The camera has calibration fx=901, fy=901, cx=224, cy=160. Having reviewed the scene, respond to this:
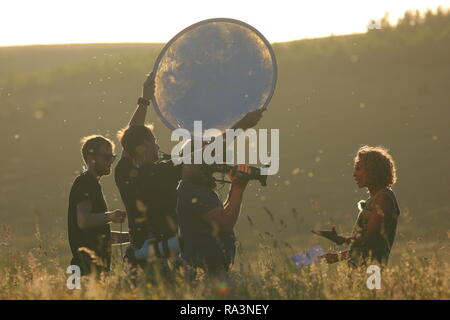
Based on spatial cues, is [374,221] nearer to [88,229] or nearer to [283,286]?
[283,286]

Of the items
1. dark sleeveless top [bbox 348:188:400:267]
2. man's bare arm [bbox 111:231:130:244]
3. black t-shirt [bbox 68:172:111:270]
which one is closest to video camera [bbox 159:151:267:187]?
dark sleeveless top [bbox 348:188:400:267]

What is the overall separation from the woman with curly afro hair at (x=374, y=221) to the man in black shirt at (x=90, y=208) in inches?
66.8

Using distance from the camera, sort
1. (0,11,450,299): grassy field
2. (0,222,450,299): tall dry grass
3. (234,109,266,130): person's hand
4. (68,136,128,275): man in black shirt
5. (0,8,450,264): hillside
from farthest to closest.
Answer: (0,8,450,264): hillside
(68,136,128,275): man in black shirt
(234,109,266,130): person's hand
(0,11,450,299): grassy field
(0,222,450,299): tall dry grass

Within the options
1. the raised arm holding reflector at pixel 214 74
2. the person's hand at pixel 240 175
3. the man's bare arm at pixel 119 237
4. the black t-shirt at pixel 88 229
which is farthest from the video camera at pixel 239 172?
the man's bare arm at pixel 119 237

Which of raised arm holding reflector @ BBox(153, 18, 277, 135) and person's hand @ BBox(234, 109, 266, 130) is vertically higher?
raised arm holding reflector @ BBox(153, 18, 277, 135)

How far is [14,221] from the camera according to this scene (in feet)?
82.0

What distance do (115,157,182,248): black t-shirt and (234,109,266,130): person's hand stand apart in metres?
0.54

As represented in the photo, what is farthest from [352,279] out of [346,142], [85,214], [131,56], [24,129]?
[131,56]

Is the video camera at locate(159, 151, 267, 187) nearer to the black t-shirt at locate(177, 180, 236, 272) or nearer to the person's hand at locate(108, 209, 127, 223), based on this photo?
the black t-shirt at locate(177, 180, 236, 272)

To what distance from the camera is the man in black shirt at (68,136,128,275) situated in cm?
676

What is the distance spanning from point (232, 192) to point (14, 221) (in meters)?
19.8

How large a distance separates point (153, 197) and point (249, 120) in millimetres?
900

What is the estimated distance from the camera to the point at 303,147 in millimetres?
32094

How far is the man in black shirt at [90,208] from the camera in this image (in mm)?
6758
